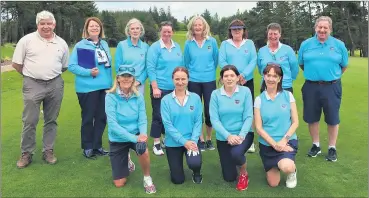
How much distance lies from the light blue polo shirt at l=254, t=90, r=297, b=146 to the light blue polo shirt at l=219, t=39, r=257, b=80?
899 mm

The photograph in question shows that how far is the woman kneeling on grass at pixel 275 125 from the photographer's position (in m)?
4.35

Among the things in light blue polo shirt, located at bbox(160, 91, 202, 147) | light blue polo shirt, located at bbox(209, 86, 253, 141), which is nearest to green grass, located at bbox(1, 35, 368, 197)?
light blue polo shirt, located at bbox(160, 91, 202, 147)

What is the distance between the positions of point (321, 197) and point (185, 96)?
6.38 ft

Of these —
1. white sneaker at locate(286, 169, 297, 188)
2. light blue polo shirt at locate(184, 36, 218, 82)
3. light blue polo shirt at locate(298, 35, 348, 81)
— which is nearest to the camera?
white sneaker at locate(286, 169, 297, 188)

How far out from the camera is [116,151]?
14.7ft

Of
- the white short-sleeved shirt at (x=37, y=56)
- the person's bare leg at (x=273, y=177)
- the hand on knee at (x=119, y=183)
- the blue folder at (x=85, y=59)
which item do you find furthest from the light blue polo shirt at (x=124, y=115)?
the person's bare leg at (x=273, y=177)

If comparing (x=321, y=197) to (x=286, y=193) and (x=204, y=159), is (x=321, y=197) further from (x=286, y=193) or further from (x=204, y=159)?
(x=204, y=159)

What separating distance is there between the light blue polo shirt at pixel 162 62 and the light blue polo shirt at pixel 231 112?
1141 mm

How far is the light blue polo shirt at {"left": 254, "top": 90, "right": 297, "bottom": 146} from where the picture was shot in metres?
4.45

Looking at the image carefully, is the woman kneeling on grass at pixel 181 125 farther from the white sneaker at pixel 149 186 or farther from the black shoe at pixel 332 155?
the black shoe at pixel 332 155

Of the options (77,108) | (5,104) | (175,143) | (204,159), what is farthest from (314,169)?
(5,104)

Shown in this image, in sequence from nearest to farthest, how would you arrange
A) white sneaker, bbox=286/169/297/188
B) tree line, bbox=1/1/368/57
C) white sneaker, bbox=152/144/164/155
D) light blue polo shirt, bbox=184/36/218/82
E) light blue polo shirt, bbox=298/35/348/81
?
white sneaker, bbox=286/169/297/188 → light blue polo shirt, bbox=298/35/348/81 → light blue polo shirt, bbox=184/36/218/82 → white sneaker, bbox=152/144/164/155 → tree line, bbox=1/1/368/57

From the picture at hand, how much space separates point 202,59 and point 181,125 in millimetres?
1364

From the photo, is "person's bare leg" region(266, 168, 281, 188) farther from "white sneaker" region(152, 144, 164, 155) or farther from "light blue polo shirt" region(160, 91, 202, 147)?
"white sneaker" region(152, 144, 164, 155)
